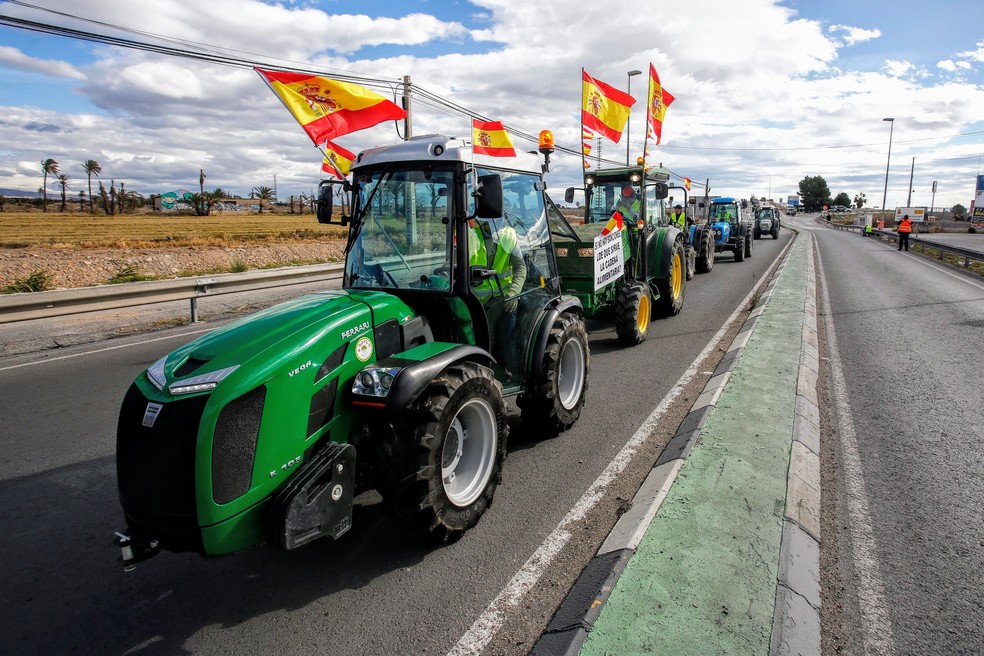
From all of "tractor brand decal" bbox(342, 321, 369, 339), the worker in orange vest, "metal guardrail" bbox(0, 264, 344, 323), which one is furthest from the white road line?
the worker in orange vest

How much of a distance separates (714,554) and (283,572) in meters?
2.29

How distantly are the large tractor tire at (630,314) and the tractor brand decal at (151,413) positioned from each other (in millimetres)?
6520

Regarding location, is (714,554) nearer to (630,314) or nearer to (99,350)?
(630,314)

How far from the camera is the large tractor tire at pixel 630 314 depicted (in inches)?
325

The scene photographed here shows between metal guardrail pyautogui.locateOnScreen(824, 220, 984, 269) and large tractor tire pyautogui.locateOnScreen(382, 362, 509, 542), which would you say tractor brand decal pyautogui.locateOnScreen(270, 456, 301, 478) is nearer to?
large tractor tire pyautogui.locateOnScreen(382, 362, 509, 542)

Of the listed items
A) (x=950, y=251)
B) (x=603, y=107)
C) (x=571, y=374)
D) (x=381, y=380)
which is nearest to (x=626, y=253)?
(x=603, y=107)

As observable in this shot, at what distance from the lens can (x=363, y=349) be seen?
10.9 ft

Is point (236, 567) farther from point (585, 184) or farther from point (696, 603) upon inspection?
point (585, 184)

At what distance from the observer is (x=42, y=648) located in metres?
2.61

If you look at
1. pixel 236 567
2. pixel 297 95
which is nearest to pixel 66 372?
pixel 297 95

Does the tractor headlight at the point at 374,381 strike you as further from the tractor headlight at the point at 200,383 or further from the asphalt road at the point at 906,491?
the asphalt road at the point at 906,491

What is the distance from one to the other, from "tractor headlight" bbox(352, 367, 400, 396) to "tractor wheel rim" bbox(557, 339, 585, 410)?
231 cm

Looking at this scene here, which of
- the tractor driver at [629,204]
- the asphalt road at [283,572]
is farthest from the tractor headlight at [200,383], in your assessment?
the tractor driver at [629,204]

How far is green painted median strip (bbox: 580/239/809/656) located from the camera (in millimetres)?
2543
